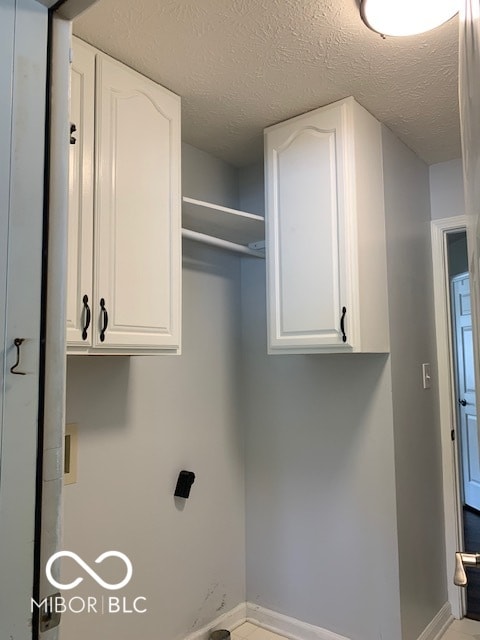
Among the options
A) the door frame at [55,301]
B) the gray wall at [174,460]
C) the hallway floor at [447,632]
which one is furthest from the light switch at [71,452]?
the hallway floor at [447,632]

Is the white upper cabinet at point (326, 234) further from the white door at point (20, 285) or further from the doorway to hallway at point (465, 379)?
the doorway to hallway at point (465, 379)

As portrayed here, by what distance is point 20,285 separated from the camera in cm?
70

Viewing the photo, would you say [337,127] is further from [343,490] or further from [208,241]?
[343,490]

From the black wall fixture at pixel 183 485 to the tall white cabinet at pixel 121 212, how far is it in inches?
27.9

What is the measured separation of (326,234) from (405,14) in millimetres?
763

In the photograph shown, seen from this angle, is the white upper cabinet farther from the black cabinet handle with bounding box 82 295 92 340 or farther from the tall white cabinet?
the black cabinet handle with bounding box 82 295 92 340

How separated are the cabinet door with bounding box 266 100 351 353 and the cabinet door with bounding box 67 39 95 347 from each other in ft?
2.70

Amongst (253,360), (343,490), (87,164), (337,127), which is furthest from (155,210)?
(343,490)

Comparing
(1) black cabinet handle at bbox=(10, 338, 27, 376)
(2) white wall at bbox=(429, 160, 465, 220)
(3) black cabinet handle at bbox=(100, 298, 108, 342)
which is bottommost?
(1) black cabinet handle at bbox=(10, 338, 27, 376)

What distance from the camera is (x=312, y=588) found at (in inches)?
87.3

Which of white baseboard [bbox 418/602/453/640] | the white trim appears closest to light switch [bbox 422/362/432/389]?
the white trim

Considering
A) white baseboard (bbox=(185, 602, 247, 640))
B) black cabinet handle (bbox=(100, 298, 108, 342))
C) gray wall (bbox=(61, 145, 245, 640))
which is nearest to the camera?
black cabinet handle (bbox=(100, 298, 108, 342))

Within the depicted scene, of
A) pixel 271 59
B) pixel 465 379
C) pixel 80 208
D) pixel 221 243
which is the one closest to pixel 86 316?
pixel 80 208

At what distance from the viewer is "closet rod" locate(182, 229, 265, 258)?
206 cm
